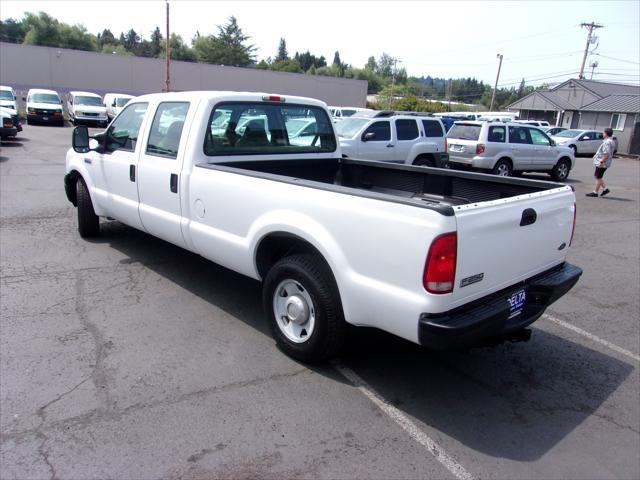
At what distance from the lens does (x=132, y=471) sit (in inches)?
107

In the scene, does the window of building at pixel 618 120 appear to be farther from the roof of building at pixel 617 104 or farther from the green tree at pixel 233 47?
the green tree at pixel 233 47

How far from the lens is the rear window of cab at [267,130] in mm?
4785

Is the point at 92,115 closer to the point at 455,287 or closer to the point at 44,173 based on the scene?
the point at 44,173

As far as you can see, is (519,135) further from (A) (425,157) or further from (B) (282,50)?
(B) (282,50)

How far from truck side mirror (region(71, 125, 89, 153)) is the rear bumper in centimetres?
476

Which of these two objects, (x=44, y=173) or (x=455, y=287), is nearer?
(x=455, y=287)

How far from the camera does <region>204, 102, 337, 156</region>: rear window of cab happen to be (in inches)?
188

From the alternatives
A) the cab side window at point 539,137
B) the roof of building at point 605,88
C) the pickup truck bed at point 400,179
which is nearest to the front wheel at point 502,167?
the cab side window at point 539,137

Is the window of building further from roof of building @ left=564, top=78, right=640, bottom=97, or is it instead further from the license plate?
the license plate

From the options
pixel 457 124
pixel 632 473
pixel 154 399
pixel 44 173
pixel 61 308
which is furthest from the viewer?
pixel 457 124

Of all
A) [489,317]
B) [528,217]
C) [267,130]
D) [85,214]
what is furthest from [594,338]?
[85,214]

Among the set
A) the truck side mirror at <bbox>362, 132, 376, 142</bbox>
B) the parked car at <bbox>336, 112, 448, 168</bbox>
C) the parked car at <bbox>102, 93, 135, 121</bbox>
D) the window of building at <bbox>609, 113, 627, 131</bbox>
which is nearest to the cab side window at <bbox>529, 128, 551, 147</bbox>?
the parked car at <bbox>336, 112, 448, 168</bbox>

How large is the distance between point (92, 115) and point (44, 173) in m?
16.3

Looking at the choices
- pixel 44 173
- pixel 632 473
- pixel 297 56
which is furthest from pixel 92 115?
pixel 297 56
